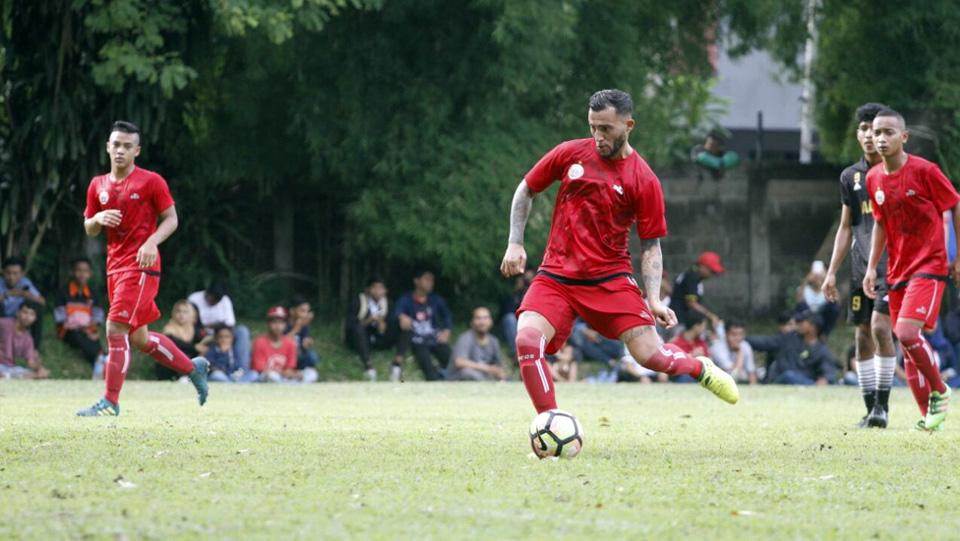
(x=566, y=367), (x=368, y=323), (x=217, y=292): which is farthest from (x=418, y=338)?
(x=217, y=292)

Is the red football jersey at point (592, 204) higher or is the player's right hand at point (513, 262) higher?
the red football jersey at point (592, 204)

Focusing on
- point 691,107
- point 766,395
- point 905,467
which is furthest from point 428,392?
point 691,107

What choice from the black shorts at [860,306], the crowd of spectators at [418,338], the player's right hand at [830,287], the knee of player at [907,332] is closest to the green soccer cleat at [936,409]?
the knee of player at [907,332]

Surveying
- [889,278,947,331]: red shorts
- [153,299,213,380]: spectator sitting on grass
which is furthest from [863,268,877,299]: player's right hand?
[153,299,213,380]: spectator sitting on grass

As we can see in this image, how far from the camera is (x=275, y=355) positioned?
75.2 feet

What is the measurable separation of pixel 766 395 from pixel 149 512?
508 inches

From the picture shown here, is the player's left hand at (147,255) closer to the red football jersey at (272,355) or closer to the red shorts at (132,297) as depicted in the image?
the red shorts at (132,297)

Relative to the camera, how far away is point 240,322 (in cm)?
2558

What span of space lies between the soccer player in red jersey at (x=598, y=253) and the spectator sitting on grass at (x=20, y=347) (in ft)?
43.1

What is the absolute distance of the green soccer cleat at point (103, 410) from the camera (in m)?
12.7

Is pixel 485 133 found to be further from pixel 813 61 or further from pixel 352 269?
pixel 813 61

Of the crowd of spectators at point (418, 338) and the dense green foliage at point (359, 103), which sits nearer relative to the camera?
the crowd of spectators at point (418, 338)

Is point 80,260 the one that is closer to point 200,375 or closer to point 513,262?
point 200,375

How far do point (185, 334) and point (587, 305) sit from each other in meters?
13.0
